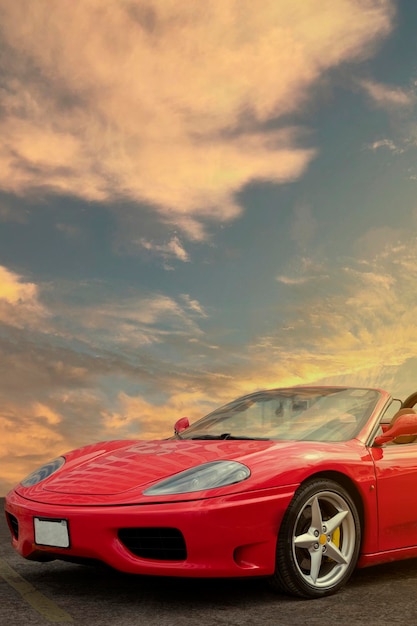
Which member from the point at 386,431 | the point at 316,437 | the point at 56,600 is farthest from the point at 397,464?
the point at 56,600

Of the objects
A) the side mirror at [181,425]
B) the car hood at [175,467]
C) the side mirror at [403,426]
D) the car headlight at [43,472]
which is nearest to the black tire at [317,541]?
the car hood at [175,467]

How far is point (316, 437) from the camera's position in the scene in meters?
5.55

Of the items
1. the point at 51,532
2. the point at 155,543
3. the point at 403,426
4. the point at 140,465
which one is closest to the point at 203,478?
the point at 155,543

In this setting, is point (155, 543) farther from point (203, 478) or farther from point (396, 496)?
point (396, 496)

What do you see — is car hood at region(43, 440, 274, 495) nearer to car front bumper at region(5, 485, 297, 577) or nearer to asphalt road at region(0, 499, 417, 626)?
car front bumper at region(5, 485, 297, 577)

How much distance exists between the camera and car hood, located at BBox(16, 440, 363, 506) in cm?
480

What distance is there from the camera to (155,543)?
15.2 ft

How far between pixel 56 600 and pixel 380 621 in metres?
1.96

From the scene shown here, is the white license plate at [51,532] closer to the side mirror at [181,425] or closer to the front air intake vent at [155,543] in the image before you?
the front air intake vent at [155,543]

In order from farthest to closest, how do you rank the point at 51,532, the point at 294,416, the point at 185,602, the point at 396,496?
the point at 294,416
the point at 396,496
the point at 51,532
the point at 185,602

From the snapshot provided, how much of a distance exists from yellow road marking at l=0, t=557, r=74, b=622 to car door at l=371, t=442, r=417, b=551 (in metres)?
2.21

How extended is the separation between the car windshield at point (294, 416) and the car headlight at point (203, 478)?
0.77 m

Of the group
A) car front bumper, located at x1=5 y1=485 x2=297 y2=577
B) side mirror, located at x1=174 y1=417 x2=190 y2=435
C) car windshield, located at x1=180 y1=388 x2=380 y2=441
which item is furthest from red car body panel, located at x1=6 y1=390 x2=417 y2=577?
side mirror, located at x1=174 y1=417 x2=190 y2=435

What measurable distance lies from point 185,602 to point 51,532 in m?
0.95
